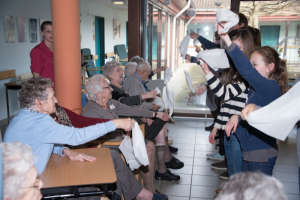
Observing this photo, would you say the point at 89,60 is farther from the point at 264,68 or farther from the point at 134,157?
the point at 264,68

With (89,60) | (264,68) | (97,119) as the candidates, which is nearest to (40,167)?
(97,119)

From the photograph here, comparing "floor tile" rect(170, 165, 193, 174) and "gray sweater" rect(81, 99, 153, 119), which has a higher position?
"gray sweater" rect(81, 99, 153, 119)

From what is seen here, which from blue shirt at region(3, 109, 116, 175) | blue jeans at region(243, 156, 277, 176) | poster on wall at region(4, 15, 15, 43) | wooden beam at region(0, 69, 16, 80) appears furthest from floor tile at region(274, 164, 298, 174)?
poster on wall at region(4, 15, 15, 43)

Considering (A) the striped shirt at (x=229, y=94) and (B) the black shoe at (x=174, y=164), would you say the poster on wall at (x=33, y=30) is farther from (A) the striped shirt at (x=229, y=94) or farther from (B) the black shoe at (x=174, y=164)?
(A) the striped shirt at (x=229, y=94)

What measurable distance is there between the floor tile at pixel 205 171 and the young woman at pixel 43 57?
2062 millimetres

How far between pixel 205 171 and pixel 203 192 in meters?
0.54

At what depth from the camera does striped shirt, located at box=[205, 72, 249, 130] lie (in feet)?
7.00

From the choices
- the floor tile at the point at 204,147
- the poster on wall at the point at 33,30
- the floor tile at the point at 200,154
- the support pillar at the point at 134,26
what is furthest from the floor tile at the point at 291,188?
the poster on wall at the point at 33,30

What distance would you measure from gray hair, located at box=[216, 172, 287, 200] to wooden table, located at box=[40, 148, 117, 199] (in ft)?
2.76

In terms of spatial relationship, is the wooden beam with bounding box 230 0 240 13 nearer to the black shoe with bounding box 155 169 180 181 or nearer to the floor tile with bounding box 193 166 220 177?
the floor tile with bounding box 193 166 220 177

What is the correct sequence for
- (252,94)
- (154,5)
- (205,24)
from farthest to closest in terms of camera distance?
(154,5), (205,24), (252,94)

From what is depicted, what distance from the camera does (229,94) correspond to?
7.24ft

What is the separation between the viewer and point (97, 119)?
2584mm

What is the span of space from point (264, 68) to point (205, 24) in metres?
3.96
